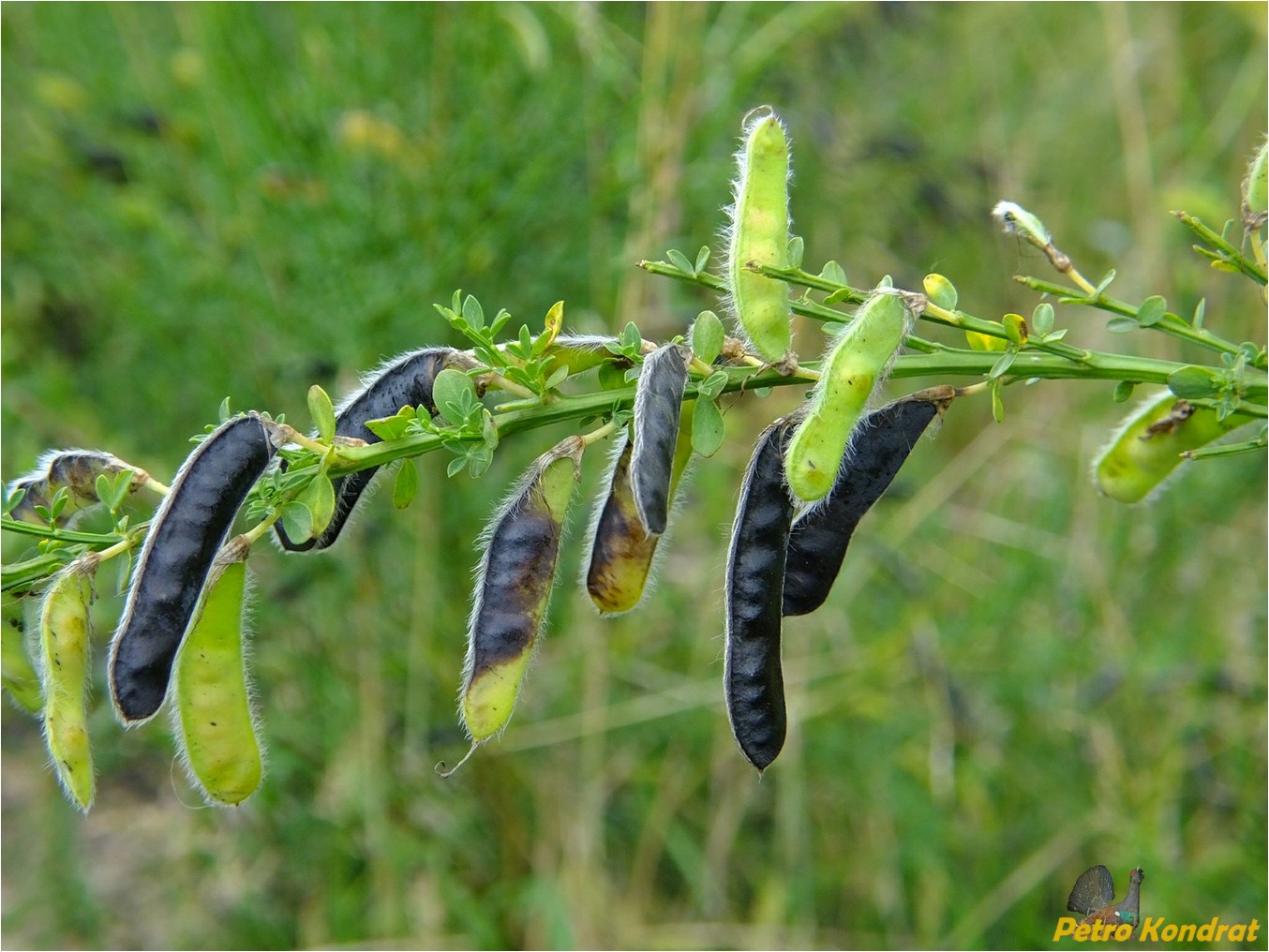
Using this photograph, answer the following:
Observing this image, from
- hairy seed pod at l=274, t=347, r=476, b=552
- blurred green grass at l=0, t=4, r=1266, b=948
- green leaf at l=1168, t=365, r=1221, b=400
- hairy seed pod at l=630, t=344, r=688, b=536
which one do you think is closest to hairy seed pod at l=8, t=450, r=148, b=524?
hairy seed pod at l=274, t=347, r=476, b=552

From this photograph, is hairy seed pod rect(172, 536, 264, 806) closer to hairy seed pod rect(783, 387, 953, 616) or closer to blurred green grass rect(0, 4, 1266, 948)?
hairy seed pod rect(783, 387, 953, 616)

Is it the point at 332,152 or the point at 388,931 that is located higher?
the point at 332,152

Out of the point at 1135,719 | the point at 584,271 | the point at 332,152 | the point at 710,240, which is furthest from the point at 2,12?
the point at 1135,719

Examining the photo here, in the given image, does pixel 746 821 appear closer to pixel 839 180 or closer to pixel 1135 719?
pixel 1135 719

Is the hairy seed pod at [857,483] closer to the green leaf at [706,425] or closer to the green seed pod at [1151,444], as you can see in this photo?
the green leaf at [706,425]

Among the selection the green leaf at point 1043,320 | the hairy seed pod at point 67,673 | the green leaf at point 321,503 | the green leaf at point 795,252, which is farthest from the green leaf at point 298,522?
the green leaf at point 1043,320

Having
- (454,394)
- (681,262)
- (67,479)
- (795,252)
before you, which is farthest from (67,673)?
(795,252)

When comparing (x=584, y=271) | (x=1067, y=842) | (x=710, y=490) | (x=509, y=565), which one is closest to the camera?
(x=509, y=565)

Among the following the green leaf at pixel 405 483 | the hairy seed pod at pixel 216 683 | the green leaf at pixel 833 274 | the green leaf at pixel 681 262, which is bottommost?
the hairy seed pod at pixel 216 683

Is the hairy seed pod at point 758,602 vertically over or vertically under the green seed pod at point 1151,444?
under
